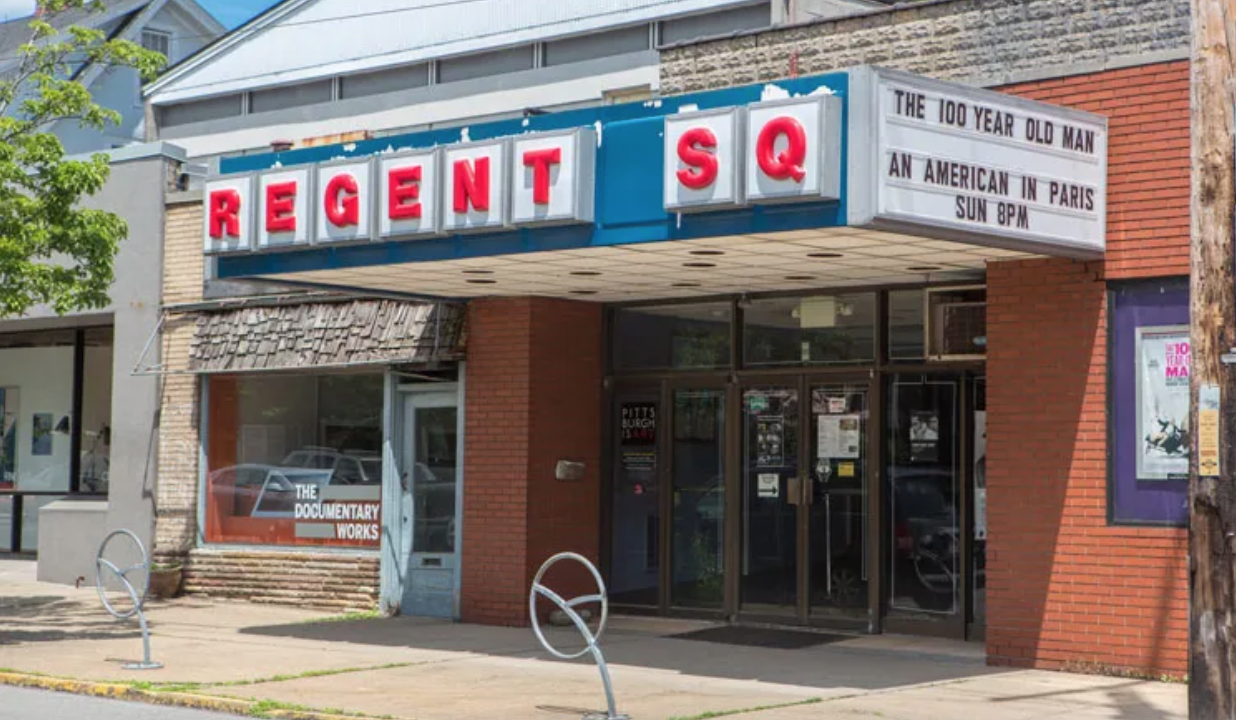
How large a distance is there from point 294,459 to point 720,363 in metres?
5.31

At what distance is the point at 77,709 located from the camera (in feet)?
36.9

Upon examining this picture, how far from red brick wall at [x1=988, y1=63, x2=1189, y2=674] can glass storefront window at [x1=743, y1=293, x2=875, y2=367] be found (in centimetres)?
202

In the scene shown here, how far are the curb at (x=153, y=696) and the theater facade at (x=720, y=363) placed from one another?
3.99 metres

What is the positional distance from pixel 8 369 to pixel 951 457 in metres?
14.9

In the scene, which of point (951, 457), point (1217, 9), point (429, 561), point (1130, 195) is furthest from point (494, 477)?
point (1217, 9)

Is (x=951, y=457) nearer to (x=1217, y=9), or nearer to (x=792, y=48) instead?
(x=792, y=48)

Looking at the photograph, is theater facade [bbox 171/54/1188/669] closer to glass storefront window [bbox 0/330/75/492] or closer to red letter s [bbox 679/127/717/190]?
red letter s [bbox 679/127/717/190]

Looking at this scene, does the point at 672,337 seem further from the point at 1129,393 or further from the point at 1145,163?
the point at 1145,163

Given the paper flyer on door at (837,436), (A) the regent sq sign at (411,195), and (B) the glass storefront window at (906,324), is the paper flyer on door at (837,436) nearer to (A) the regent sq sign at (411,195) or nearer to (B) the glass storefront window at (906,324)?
(B) the glass storefront window at (906,324)

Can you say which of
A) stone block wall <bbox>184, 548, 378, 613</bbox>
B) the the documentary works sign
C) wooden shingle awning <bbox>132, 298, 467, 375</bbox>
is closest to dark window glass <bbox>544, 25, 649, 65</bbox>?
wooden shingle awning <bbox>132, 298, 467, 375</bbox>

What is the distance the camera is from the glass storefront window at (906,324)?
48.4 ft

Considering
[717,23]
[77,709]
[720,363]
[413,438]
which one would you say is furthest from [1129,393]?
[717,23]

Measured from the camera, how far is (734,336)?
15.9 meters

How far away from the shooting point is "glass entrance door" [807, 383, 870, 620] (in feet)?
49.4
